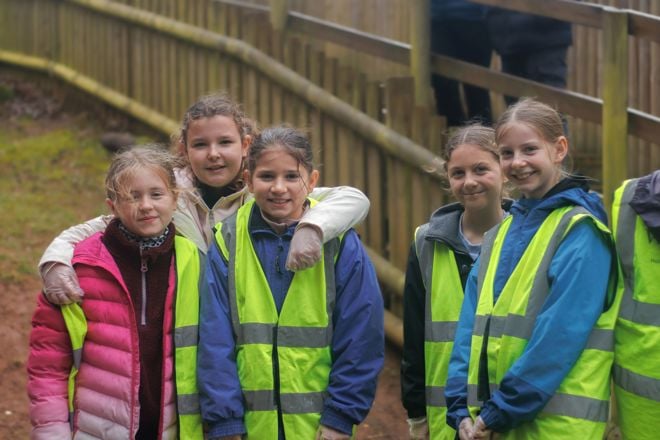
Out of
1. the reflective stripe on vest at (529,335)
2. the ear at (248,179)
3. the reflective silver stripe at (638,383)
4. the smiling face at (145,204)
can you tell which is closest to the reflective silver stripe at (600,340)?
the reflective stripe on vest at (529,335)

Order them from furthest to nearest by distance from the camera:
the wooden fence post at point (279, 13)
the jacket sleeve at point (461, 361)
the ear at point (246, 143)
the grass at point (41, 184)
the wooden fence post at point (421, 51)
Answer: the wooden fence post at point (279, 13) < the grass at point (41, 184) < the wooden fence post at point (421, 51) < the ear at point (246, 143) < the jacket sleeve at point (461, 361)

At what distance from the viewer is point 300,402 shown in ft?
14.1

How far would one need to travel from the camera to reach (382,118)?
750 centimetres

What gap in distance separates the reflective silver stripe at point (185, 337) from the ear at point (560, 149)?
134cm

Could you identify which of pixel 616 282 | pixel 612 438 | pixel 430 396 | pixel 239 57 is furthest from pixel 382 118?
pixel 616 282

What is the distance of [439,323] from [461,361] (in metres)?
0.42

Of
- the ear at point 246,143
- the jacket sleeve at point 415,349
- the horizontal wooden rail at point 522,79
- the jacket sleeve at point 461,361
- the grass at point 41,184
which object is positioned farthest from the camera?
the grass at point 41,184

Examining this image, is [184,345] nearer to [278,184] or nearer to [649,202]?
[278,184]

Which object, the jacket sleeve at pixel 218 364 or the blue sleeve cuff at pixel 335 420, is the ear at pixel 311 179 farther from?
the blue sleeve cuff at pixel 335 420

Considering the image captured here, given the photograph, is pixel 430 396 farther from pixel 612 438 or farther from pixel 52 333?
pixel 612 438

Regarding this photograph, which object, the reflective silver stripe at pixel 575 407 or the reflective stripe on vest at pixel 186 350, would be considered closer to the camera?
the reflective silver stripe at pixel 575 407

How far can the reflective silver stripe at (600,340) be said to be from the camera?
394 centimetres

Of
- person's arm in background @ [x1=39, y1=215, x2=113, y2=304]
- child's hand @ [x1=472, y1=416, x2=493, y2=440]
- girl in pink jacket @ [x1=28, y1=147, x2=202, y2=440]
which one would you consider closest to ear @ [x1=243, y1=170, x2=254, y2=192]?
girl in pink jacket @ [x1=28, y1=147, x2=202, y2=440]

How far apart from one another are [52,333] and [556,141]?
5.92 ft
